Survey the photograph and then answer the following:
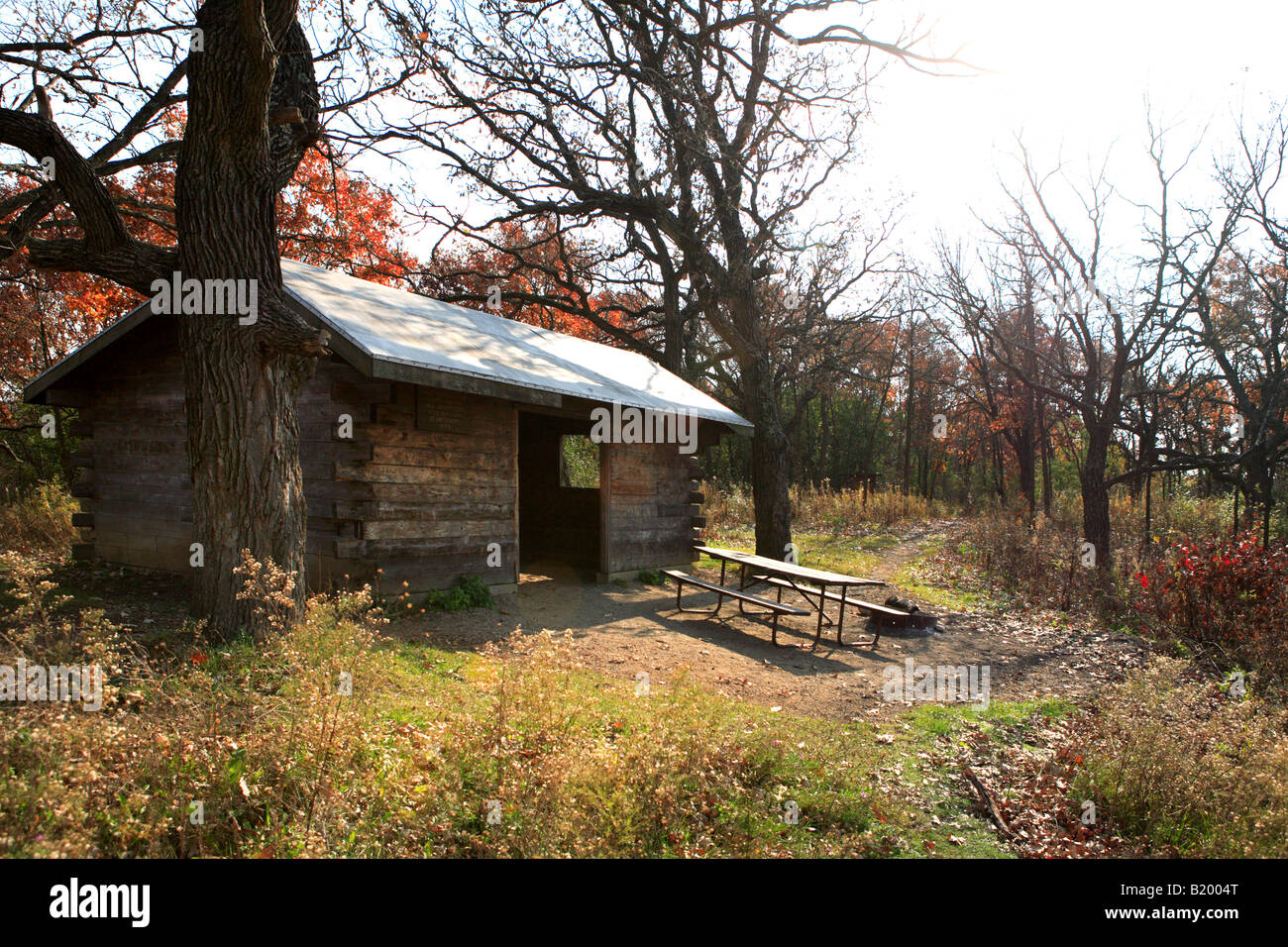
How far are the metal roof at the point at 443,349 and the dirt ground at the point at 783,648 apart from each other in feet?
8.89

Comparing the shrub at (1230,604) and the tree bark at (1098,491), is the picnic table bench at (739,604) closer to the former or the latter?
the shrub at (1230,604)

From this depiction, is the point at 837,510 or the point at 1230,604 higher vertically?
the point at 837,510

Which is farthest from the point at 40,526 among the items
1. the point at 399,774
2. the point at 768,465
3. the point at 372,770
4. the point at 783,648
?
the point at 768,465

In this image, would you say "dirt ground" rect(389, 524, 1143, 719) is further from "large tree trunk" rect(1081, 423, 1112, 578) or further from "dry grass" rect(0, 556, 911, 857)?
"large tree trunk" rect(1081, 423, 1112, 578)

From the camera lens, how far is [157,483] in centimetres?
952

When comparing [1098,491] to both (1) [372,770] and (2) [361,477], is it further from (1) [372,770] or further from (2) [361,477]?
(1) [372,770]

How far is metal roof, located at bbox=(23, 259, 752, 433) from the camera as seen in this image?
7180 millimetres

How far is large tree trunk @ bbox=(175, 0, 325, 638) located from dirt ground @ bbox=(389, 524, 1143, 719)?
2000 mm

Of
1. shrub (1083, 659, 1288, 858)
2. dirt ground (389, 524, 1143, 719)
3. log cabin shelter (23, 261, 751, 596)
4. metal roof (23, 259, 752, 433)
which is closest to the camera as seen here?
shrub (1083, 659, 1288, 858)

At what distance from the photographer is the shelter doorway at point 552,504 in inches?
542

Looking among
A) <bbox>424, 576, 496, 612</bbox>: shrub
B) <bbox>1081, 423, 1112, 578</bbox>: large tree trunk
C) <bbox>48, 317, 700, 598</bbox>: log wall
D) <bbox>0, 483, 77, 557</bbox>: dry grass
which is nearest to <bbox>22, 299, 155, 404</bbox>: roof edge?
<bbox>48, 317, 700, 598</bbox>: log wall

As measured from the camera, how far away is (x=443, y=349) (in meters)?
8.24

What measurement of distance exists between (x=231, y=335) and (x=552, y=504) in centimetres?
923

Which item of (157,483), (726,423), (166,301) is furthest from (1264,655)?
(157,483)
